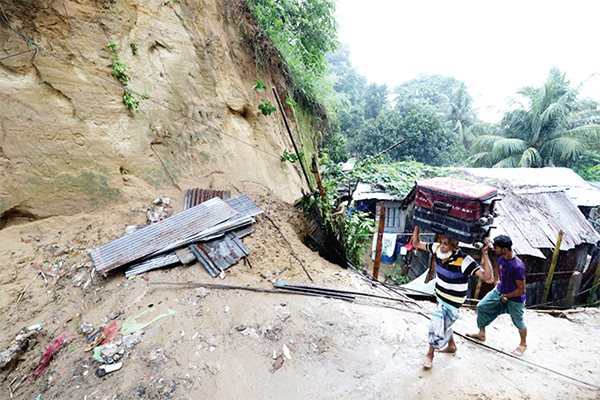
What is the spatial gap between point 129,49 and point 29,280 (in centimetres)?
376

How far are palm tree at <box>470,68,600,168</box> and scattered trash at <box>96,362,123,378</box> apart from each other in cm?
1925

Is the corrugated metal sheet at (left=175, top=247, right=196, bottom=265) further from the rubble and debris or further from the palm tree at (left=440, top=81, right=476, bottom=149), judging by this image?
the palm tree at (left=440, top=81, right=476, bottom=149)

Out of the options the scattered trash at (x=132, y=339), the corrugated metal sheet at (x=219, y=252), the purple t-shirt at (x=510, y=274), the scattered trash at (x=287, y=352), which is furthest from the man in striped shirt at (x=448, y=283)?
the scattered trash at (x=132, y=339)

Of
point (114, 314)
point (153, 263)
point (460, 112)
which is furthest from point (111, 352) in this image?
point (460, 112)

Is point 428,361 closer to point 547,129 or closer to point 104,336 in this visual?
point 104,336

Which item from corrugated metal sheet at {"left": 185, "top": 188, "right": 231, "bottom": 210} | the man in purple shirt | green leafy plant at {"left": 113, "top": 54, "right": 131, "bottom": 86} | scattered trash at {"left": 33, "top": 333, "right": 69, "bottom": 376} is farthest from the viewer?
corrugated metal sheet at {"left": 185, "top": 188, "right": 231, "bottom": 210}

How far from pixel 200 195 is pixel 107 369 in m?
2.79

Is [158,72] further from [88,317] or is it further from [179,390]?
[179,390]

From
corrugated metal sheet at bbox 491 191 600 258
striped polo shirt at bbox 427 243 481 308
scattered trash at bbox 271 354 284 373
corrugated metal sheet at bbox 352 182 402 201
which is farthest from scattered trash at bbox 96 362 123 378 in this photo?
corrugated metal sheet at bbox 491 191 600 258

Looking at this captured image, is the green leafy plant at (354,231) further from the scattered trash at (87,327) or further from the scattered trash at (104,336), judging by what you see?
the scattered trash at (87,327)

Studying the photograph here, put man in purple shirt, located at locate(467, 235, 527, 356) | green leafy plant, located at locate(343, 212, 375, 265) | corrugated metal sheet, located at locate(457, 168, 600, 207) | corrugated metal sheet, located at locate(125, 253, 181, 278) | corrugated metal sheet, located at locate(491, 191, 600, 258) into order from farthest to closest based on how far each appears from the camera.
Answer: corrugated metal sheet, located at locate(457, 168, 600, 207) < corrugated metal sheet, located at locate(491, 191, 600, 258) < green leafy plant, located at locate(343, 212, 375, 265) < corrugated metal sheet, located at locate(125, 253, 181, 278) < man in purple shirt, located at locate(467, 235, 527, 356)

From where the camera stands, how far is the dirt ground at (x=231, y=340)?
89.8 inches

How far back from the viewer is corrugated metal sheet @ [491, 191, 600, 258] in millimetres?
7133

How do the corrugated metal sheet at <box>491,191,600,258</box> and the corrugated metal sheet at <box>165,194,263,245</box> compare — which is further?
the corrugated metal sheet at <box>491,191,600,258</box>
